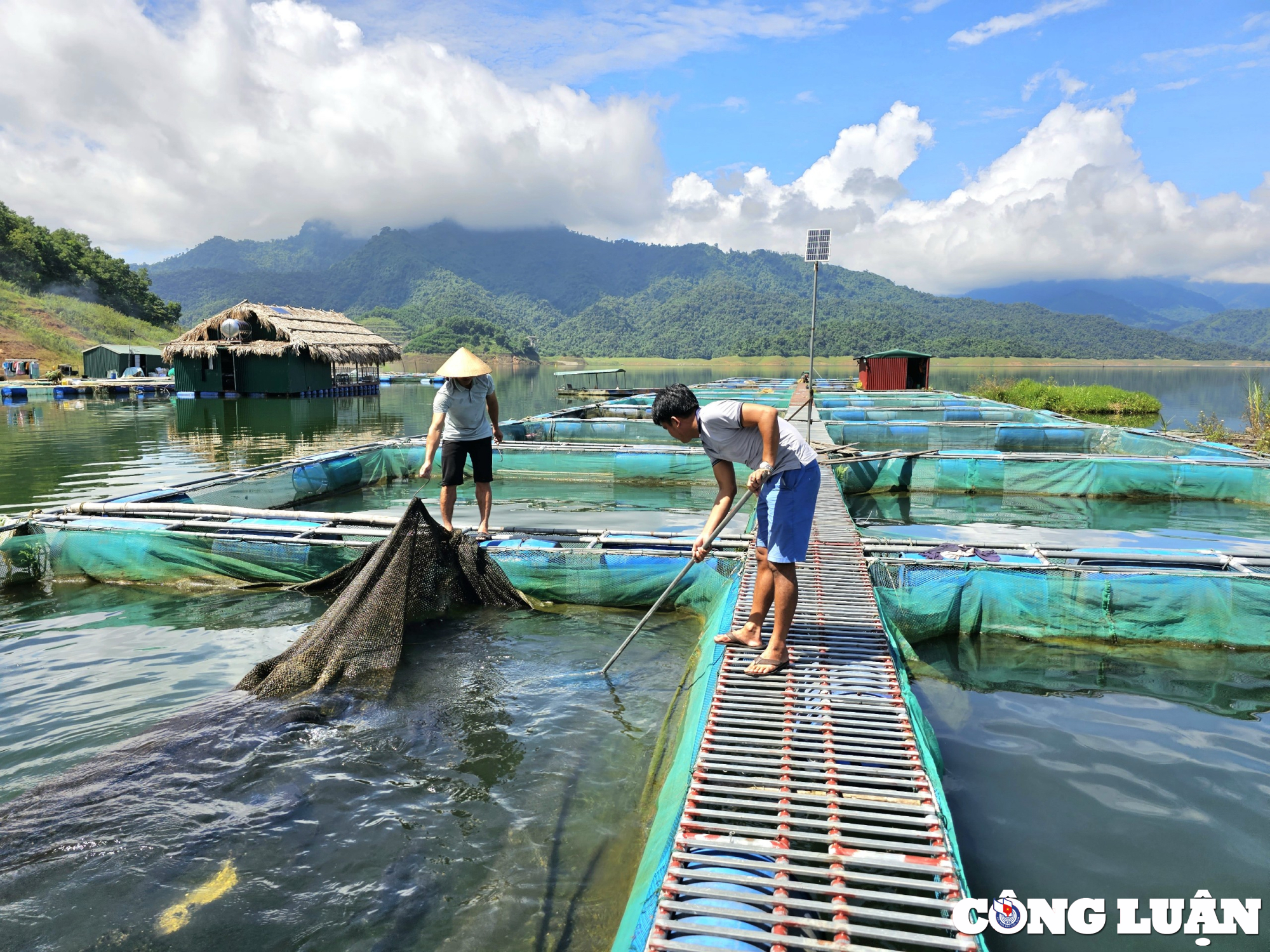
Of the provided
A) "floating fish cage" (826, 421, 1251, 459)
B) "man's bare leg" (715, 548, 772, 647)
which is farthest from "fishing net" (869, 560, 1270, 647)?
"floating fish cage" (826, 421, 1251, 459)

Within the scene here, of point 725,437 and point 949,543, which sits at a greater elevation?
point 725,437

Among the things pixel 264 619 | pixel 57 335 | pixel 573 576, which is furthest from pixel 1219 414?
pixel 57 335

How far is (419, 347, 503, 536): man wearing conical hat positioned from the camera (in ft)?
20.3

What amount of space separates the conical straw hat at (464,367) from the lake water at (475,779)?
196cm

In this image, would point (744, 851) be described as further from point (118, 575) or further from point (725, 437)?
point (118, 575)

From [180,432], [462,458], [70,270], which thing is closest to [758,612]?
[462,458]

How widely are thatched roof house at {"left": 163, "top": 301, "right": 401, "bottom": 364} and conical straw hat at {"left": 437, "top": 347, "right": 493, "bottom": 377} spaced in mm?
26213

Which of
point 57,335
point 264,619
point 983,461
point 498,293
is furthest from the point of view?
point 498,293

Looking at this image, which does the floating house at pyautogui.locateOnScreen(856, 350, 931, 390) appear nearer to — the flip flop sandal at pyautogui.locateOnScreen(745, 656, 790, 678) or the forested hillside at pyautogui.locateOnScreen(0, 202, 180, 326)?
the flip flop sandal at pyautogui.locateOnScreen(745, 656, 790, 678)

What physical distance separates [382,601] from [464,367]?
2.20 meters

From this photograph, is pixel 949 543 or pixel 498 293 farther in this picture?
pixel 498 293

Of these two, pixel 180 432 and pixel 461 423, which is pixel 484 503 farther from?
pixel 180 432

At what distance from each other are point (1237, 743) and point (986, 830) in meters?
1.92

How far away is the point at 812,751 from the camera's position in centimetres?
304
